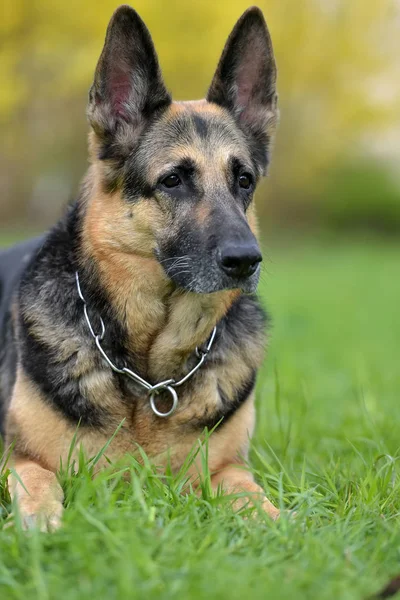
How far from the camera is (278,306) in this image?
1112 centimetres

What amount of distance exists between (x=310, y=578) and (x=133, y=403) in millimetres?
1388

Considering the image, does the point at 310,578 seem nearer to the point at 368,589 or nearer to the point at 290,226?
the point at 368,589

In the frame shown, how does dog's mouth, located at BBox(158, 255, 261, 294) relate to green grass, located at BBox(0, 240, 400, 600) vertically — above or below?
above

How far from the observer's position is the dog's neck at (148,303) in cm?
346

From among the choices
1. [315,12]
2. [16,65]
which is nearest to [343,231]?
[315,12]

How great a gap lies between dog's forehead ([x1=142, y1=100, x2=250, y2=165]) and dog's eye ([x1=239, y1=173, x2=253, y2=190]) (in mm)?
77

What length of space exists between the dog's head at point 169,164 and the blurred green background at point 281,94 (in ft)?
37.7

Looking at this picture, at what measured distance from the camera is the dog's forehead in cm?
349

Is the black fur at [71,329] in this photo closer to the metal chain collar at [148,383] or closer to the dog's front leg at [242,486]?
the metal chain collar at [148,383]

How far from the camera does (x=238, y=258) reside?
3129 mm

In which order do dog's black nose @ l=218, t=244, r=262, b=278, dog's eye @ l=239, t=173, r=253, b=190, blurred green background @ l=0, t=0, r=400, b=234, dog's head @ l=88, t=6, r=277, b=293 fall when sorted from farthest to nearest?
blurred green background @ l=0, t=0, r=400, b=234
dog's eye @ l=239, t=173, r=253, b=190
dog's head @ l=88, t=6, r=277, b=293
dog's black nose @ l=218, t=244, r=262, b=278

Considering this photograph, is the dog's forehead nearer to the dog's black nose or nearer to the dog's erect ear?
the dog's erect ear

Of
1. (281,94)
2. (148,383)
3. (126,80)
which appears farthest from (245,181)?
(281,94)

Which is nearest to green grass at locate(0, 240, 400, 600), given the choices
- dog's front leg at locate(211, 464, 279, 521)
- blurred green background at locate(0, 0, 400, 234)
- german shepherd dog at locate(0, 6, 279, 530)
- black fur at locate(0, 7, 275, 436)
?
dog's front leg at locate(211, 464, 279, 521)
